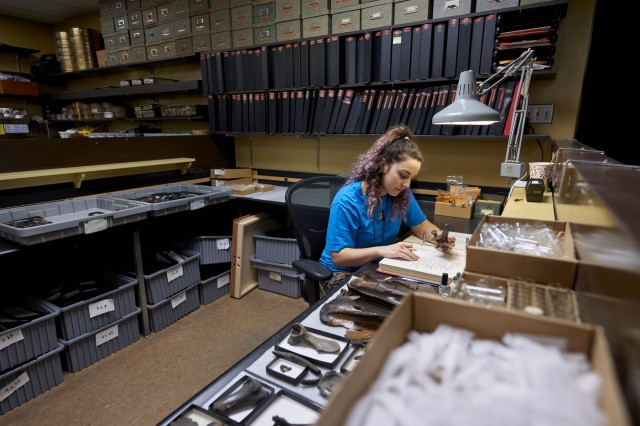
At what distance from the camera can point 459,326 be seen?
502 mm

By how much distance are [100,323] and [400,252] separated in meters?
1.81

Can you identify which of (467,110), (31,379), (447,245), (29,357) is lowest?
(31,379)

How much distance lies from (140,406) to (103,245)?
1288mm

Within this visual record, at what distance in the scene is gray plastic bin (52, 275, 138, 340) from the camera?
1.95 m

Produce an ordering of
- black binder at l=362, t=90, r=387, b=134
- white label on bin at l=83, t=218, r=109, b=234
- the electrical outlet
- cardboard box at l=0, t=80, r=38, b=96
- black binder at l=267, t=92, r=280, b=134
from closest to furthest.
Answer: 1. white label on bin at l=83, t=218, r=109, b=234
2. the electrical outlet
3. black binder at l=362, t=90, r=387, b=134
4. black binder at l=267, t=92, r=280, b=134
5. cardboard box at l=0, t=80, r=38, b=96

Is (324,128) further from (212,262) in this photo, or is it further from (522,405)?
(522,405)

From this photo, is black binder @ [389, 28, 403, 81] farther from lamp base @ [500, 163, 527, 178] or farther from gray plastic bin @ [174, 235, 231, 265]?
gray plastic bin @ [174, 235, 231, 265]

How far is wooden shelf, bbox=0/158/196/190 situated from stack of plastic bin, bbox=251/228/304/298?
1041 mm

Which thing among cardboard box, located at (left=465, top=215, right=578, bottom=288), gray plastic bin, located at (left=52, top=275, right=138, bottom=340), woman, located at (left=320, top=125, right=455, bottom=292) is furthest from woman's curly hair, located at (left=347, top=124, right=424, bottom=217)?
gray plastic bin, located at (left=52, top=275, right=138, bottom=340)

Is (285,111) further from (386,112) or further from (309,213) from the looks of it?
(309,213)

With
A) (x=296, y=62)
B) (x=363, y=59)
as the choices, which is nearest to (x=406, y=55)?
(x=363, y=59)

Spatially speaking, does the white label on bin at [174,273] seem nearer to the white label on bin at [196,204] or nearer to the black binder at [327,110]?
the white label on bin at [196,204]

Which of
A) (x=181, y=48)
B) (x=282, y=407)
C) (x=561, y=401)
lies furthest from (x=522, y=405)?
(x=181, y=48)

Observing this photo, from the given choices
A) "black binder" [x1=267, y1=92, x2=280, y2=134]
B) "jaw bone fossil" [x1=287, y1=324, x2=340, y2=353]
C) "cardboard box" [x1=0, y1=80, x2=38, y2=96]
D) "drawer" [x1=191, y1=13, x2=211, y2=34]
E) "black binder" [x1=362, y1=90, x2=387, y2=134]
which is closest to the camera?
"jaw bone fossil" [x1=287, y1=324, x2=340, y2=353]
